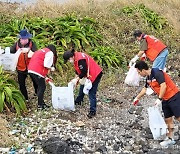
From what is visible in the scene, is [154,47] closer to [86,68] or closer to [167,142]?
[86,68]

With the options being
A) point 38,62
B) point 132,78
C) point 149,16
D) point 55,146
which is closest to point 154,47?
point 132,78

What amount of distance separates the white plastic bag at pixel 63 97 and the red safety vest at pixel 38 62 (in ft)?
1.16

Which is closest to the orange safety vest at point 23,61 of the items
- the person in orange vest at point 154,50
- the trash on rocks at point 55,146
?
the trash on rocks at point 55,146

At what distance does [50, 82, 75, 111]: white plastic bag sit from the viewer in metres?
8.49

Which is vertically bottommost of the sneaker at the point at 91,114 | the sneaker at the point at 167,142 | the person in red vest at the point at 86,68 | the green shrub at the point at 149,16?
the sneaker at the point at 167,142

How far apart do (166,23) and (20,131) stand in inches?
296

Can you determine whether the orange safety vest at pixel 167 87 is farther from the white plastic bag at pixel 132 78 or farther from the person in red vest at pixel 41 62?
the white plastic bag at pixel 132 78

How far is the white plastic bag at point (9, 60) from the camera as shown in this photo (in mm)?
8672

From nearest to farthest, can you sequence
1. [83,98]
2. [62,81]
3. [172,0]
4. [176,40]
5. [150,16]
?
[83,98] < [62,81] < [176,40] < [150,16] < [172,0]

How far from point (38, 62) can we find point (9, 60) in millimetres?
736

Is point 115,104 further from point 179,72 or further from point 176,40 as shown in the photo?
point 176,40

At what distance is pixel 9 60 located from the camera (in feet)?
28.9

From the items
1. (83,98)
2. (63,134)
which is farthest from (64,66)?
(63,134)

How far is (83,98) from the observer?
31.0 feet
